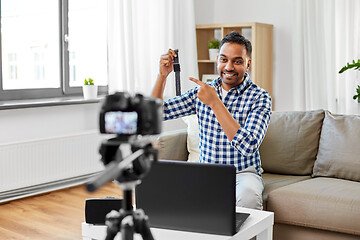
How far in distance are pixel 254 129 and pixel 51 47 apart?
2.57m

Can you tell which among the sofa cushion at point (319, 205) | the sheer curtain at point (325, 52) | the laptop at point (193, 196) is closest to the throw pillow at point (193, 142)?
the sofa cushion at point (319, 205)

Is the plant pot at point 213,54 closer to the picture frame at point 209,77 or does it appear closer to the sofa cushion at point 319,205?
the picture frame at point 209,77

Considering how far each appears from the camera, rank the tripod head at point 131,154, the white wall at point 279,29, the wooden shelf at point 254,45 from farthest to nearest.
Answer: the white wall at point 279,29, the wooden shelf at point 254,45, the tripod head at point 131,154

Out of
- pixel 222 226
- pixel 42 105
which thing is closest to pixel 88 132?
pixel 42 105

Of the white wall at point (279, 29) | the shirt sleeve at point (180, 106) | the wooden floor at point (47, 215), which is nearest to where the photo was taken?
the shirt sleeve at point (180, 106)

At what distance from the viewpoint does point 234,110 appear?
2.53m

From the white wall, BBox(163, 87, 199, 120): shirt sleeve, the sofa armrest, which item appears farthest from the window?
BBox(163, 87, 199, 120): shirt sleeve

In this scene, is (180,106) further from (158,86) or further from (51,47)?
(51,47)

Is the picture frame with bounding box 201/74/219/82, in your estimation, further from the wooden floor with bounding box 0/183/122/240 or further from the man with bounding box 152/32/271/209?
the man with bounding box 152/32/271/209

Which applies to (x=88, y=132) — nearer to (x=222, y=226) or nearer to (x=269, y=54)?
(x=269, y=54)

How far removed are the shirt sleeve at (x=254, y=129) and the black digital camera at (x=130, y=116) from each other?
1.27m

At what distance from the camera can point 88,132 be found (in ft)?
13.9

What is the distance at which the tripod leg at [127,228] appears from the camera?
0.98 meters

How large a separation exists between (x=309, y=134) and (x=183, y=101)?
0.81 metres
